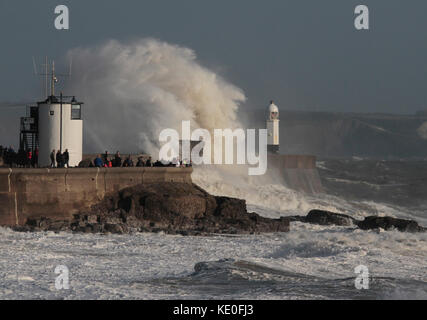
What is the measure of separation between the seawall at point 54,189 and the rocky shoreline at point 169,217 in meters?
0.16

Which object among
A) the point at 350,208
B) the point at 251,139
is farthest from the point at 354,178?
the point at 350,208

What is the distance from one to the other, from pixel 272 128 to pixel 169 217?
1554 cm

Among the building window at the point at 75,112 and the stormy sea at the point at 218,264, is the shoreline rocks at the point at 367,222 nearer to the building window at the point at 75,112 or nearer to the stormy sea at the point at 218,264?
the stormy sea at the point at 218,264

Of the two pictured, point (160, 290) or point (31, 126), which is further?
point (31, 126)

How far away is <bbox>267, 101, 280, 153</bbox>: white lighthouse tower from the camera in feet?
105

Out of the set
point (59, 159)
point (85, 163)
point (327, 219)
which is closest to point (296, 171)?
point (327, 219)

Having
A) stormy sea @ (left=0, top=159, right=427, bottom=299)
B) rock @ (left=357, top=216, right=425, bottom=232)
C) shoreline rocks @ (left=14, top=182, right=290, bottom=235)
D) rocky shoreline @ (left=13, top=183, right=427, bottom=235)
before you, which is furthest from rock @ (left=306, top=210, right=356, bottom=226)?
shoreline rocks @ (left=14, top=182, right=290, bottom=235)

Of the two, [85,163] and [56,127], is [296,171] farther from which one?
[56,127]

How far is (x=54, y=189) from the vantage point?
16906 millimetres

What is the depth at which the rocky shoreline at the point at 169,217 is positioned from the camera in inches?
661
